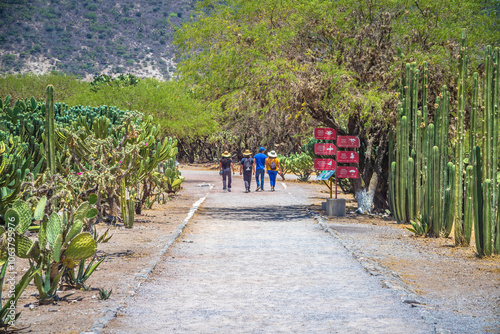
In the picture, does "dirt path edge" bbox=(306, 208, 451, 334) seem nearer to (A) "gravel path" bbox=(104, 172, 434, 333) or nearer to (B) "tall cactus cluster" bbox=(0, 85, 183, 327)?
(A) "gravel path" bbox=(104, 172, 434, 333)

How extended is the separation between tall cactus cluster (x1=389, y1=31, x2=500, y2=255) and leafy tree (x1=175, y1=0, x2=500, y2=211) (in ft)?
4.43

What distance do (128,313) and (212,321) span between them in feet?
3.06

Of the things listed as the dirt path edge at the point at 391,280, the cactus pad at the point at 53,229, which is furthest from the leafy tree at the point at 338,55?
the cactus pad at the point at 53,229

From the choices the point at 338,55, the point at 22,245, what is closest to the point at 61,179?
the point at 22,245

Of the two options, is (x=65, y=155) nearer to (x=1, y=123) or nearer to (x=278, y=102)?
(x=1, y=123)

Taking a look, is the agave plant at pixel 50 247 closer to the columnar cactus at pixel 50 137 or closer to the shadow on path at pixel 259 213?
the columnar cactus at pixel 50 137

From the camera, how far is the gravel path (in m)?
6.34

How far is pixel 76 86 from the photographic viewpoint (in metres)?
62.4

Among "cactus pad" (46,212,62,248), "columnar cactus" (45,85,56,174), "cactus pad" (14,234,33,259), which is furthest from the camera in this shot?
"columnar cactus" (45,85,56,174)

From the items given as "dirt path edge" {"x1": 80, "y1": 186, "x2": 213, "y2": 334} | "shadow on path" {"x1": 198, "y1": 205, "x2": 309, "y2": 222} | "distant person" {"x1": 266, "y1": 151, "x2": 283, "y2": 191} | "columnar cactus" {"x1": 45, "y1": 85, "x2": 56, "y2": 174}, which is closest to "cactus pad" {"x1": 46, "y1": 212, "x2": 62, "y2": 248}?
"dirt path edge" {"x1": 80, "y1": 186, "x2": 213, "y2": 334}

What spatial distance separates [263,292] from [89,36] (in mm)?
125637

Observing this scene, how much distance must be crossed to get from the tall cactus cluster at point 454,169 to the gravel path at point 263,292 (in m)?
2.21

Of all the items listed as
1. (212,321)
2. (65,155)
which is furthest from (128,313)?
(65,155)

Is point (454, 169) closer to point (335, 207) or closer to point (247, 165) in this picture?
point (335, 207)
